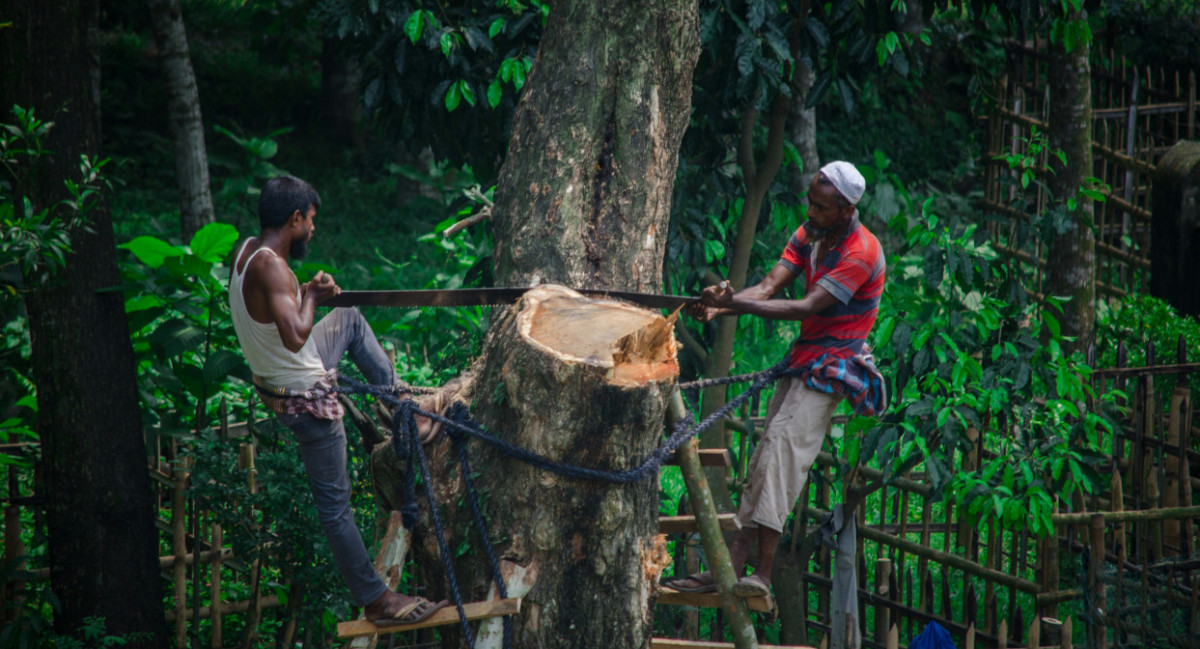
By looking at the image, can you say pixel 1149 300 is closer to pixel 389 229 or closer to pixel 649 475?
pixel 649 475

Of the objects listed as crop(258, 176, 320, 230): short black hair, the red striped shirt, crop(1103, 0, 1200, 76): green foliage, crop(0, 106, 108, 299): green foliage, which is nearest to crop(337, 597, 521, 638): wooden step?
crop(258, 176, 320, 230): short black hair

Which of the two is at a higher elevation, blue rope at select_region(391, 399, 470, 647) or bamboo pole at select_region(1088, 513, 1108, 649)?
blue rope at select_region(391, 399, 470, 647)

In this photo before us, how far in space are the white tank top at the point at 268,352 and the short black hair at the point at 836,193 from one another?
1.97 metres

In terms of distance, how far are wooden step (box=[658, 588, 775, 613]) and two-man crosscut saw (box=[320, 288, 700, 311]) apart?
1.09 metres

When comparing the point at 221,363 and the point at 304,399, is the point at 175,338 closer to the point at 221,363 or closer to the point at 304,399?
the point at 221,363

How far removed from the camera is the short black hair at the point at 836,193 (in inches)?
151

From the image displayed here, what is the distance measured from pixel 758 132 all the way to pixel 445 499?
4.36m

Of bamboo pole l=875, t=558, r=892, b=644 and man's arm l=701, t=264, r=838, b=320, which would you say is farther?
bamboo pole l=875, t=558, r=892, b=644

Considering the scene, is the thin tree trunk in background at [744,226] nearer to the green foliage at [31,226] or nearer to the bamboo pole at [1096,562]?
the bamboo pole at [1096,562]

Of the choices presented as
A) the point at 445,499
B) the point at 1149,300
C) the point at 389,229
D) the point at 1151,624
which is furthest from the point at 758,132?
the point at 389,229

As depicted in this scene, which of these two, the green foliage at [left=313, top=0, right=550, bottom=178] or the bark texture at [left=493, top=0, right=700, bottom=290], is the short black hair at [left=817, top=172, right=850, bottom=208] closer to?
the bark texture at [left=493, top=0, right=700, bottom=290]

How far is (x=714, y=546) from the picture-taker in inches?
141

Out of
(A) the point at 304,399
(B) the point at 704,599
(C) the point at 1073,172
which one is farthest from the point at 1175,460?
(A) the point at 304,399

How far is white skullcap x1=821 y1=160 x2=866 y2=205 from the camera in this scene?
3820 mm
